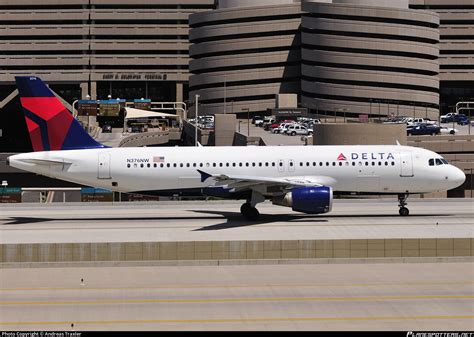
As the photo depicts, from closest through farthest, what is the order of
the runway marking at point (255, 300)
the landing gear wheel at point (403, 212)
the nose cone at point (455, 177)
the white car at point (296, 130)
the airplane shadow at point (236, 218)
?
the runway marking at point (255, 300) → the airplane shadow at point (236, 218) → the nose cone at point (455, 177) → the landing gear wheel at point (403, 212) → the white car at point (296, 130)

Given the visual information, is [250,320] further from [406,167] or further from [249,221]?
[406,167]

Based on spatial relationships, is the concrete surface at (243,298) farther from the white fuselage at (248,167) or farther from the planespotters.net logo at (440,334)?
the white fuselage at (248,167)

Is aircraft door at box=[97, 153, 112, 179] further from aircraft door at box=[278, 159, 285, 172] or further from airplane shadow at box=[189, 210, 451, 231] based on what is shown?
aircraft door at box=[278, 159, 285, 172]

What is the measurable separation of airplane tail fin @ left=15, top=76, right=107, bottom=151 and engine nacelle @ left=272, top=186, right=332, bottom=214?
1320 centimetres

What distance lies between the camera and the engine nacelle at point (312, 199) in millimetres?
53094

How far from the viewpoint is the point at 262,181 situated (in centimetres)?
5344

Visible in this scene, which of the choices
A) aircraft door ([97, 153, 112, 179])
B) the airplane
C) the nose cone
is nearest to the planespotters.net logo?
the airplane

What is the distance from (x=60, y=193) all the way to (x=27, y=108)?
746 inches

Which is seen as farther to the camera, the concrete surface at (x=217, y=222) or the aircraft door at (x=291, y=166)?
the aircraft door at (x=291, y=166)

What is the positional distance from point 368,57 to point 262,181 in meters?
138

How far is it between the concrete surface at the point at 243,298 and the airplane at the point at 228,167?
12.6 m

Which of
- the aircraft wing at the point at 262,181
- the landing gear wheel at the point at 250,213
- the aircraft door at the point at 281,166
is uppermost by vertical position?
the aircraft door at the point at 281,166

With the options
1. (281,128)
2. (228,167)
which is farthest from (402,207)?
(281,128)

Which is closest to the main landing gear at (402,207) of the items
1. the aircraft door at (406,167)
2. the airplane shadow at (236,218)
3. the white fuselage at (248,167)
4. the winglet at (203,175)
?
the airplane shadow at (236,218)
